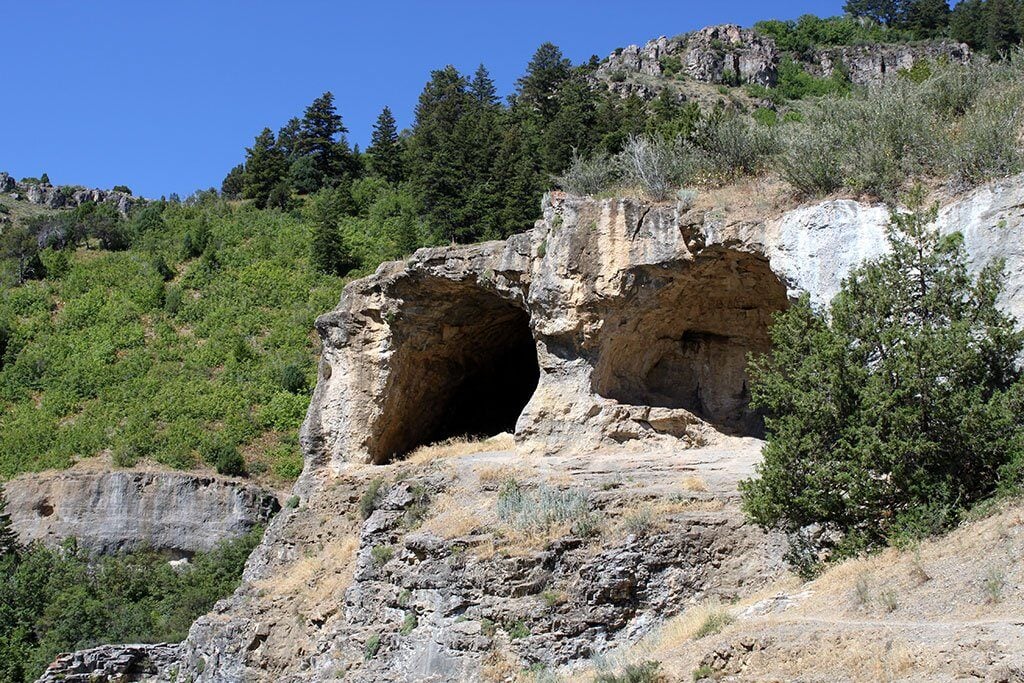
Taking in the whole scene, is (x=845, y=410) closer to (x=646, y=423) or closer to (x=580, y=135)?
(x=646, y=423)

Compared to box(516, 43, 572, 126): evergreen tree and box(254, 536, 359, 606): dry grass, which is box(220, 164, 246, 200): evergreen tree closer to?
box(516, 43, 572, 126): evergreen tree

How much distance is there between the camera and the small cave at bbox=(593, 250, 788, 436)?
19.5 meters

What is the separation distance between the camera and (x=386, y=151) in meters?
55.8

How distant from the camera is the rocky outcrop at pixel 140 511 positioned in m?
32.3

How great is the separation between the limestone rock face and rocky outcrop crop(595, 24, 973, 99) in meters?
43.8

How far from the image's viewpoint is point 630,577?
46.6ft

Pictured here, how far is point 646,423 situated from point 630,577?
5.79 m

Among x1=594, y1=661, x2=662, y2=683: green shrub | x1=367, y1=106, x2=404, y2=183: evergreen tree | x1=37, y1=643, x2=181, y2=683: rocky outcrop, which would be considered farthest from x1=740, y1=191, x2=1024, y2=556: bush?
x1=367, y1=106, x2=404, y2=183: evergreen tree

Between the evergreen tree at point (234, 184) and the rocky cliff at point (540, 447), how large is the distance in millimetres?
38784

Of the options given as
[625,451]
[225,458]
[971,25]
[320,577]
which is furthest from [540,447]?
[971,25]

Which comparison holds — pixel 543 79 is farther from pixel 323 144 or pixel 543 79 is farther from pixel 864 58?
pixel 864 58

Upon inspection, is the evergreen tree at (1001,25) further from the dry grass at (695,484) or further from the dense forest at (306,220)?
the dry grass at (695,484)

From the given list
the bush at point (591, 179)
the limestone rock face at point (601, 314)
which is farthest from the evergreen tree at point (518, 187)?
the bush at point (591, 179)

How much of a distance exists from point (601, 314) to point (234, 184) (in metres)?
46.8
